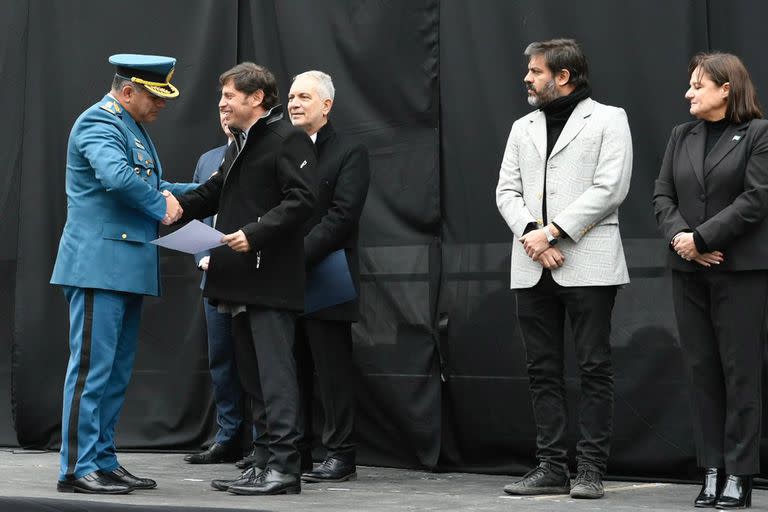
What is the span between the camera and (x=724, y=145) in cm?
435

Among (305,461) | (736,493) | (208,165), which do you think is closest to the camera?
(736,493)

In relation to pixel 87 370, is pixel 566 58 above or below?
above

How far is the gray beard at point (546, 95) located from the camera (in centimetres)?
466

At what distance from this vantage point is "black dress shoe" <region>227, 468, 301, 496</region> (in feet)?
14.5

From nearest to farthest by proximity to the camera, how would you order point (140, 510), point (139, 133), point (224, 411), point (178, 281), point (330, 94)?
point (140, 510) → point (139, 133) → point (330, 94) → point (224, 411) → point (178, 281)

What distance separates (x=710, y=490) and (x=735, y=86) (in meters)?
1.40

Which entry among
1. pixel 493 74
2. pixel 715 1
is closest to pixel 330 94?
pixel 493 74

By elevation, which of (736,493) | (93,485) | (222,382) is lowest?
(93,485)

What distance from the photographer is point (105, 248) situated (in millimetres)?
4512

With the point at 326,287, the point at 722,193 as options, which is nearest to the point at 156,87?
the point at 326,287

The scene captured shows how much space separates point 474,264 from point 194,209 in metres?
1.34

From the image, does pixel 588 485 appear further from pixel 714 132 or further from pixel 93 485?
pixel 93 485

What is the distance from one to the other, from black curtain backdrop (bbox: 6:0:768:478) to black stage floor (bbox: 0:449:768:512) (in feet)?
1.02

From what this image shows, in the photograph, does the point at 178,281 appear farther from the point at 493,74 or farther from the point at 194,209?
the point at 493,74
